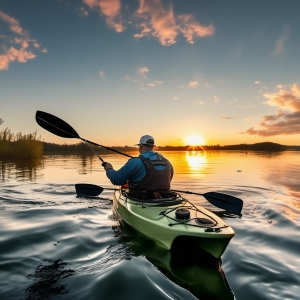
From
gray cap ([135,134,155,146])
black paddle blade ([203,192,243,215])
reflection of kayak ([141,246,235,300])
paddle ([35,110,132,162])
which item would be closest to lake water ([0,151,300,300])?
reflection of kayak ([141,246,235,300])

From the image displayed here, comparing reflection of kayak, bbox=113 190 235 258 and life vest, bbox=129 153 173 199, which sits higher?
life vest, bbox=129 153 173 199

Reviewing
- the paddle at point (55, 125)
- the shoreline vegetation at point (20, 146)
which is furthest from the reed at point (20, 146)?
the paddle at point (55, 125)

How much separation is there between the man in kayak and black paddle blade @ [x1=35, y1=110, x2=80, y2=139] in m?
3.69

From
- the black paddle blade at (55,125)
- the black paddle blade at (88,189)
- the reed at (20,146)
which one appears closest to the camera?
the black paddle blade at (88,189)

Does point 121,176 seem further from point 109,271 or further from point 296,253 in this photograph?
point 296,253

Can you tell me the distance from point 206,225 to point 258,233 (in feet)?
8.69

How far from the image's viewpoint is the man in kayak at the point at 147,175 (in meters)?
5.63

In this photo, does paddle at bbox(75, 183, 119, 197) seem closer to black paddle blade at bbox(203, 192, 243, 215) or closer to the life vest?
the life vest

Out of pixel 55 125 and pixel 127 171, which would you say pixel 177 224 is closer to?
pixel 127 171

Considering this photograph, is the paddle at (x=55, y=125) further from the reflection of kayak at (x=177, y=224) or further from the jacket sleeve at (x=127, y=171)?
the reflection of kayak at (x=177, y=224)

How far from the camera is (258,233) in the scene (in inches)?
239

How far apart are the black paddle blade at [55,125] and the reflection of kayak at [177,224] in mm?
4103

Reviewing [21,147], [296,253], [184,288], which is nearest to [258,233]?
[296,253]

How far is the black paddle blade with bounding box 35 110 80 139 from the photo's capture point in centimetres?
853
